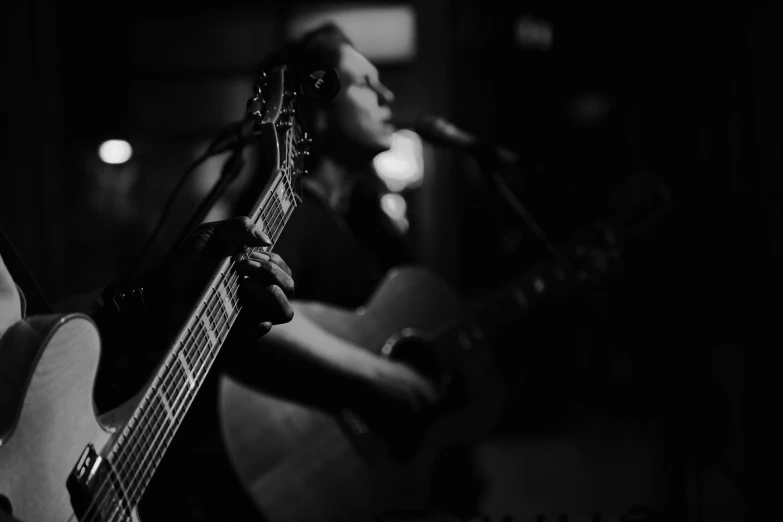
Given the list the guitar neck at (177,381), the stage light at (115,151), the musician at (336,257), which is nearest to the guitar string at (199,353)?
the guitar neck at (177,381)

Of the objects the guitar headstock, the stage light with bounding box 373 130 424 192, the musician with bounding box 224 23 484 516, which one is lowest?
the stage light with bounding box 373 130 424 192

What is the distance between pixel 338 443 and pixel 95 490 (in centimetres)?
121

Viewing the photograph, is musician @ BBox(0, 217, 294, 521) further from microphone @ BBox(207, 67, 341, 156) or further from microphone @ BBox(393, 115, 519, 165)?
microphone @ BBox(393, 115, 519, 165)

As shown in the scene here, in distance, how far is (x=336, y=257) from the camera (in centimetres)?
224

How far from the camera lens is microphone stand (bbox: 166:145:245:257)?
149 cm

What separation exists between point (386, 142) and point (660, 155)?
2.55 metres

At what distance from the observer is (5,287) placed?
1081 millimetres

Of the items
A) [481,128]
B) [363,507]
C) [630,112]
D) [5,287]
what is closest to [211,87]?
[481,128]

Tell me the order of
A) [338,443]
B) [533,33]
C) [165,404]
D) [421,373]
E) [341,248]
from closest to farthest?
[165,404] → [338,443] → [341,248] → [421,373] → [533,33]

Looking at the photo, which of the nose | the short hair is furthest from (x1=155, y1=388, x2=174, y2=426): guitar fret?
the nose

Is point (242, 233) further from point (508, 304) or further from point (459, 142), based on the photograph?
point (508, 304)

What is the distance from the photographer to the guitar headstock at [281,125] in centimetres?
135

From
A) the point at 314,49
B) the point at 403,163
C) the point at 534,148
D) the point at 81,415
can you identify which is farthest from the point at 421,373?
the point at 403,163

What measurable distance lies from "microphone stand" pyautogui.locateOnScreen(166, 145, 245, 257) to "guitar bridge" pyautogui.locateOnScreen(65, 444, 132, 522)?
1.63 feet
